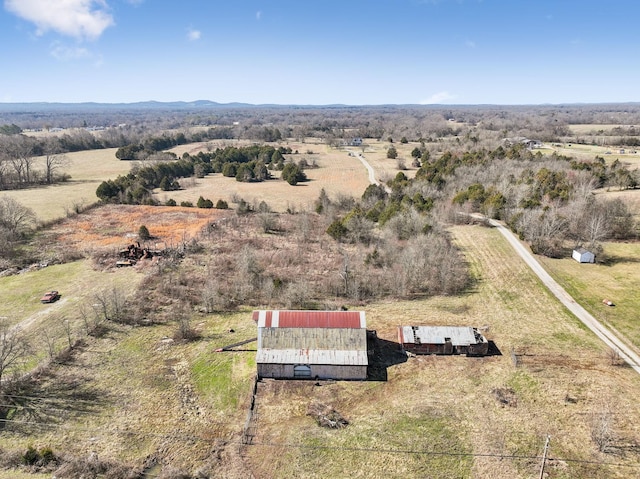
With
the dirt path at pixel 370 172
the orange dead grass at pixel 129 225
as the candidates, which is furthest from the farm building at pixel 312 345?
the dirt path at pixel 370 172

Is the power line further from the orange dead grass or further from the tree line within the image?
the tree line

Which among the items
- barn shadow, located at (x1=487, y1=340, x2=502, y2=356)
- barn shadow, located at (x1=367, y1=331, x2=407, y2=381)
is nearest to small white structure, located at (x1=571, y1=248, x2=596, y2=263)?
barn shadow, located at (x1=487, y1=340, x2=502, y2=356)

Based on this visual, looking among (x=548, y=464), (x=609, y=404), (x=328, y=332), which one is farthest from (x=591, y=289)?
(x=328, y=332)

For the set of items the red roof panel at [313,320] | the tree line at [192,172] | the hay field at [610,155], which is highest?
the hay field at [610,155]

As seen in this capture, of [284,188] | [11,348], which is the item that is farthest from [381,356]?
[284,188]

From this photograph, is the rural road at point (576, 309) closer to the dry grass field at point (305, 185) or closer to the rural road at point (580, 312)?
the rural road at point (580, 312)

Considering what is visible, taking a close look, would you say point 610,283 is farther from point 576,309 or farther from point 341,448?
point 341,448
